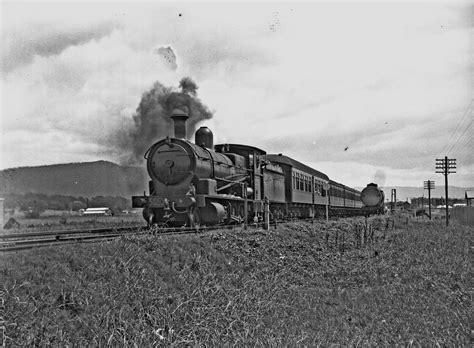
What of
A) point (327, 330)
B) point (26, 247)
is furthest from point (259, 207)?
point (26, 247)

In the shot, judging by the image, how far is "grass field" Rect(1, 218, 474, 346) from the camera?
18.8ft

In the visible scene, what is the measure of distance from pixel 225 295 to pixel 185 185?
7.34m

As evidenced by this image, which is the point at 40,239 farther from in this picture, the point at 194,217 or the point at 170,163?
the point at 170,163

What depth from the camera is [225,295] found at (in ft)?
27.7

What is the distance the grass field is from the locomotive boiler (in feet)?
6.69

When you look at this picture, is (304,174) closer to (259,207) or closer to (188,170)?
(259,207)

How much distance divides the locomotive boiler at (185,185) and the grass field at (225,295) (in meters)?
2.04

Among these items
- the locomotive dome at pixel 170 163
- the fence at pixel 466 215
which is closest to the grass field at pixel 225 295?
the locomotive dome at pixel 170 163

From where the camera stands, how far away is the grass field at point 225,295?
5723mm

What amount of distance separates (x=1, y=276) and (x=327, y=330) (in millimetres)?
5420

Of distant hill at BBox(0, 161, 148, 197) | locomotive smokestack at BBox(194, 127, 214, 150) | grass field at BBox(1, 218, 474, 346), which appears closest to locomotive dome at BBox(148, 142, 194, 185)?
locomotive smokestack at BBox(194, 127, 214, 150)

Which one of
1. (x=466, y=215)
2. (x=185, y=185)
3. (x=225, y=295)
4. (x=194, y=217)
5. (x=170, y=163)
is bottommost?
(x=466, y=215)

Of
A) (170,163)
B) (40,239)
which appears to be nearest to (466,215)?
(170,163)

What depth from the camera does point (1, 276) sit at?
5660 mm
